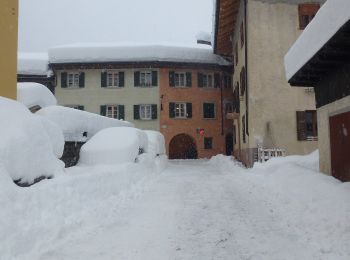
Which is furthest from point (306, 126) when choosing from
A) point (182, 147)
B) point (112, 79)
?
point (182, 147)

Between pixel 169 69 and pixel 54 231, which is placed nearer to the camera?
pixel 54 231

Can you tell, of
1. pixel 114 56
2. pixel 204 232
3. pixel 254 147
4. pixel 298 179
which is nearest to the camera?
pixel 204 232

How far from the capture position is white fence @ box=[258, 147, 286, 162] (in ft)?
56.3

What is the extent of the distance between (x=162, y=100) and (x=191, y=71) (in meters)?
3.43

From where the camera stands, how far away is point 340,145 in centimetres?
827

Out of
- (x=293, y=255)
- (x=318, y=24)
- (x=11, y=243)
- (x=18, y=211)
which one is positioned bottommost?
(x=293, y=255)

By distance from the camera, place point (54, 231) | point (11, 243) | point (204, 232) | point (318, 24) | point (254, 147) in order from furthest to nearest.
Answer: point (254, 147)
point (318, 24)
point (204, 232)
point (54, 231)
point (11, 243)

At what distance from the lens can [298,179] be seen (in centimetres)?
909

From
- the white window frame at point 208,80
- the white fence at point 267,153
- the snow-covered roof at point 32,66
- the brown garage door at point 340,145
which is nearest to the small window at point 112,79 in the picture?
the snow-covered roof at point 32,66

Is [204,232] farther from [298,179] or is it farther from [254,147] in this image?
[254,147]

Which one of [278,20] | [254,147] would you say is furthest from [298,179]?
[278,20]

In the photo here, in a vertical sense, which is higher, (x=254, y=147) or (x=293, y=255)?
(x=254, y=147)

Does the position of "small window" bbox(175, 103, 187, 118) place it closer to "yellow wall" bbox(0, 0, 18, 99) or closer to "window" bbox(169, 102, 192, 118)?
"window" bbox(169, 102, 192, 118)

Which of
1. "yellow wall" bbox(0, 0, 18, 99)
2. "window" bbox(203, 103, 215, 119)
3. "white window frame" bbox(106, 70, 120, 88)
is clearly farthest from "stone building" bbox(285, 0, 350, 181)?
"white window frame" bbox(106, 70, 120, 88)
